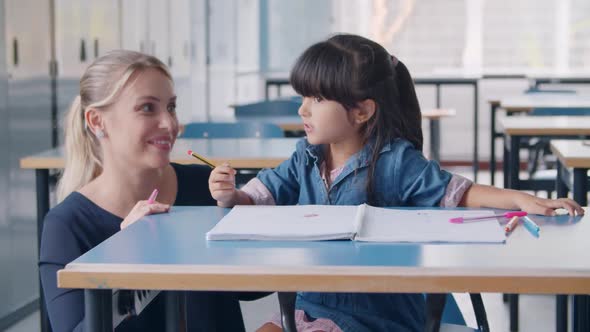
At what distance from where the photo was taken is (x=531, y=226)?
5.22ft

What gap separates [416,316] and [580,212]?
1.19ft

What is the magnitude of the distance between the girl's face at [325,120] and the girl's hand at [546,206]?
0.40 meters

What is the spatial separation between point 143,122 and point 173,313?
0.43 metres

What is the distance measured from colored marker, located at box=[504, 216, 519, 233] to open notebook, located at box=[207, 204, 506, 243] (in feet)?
0.04

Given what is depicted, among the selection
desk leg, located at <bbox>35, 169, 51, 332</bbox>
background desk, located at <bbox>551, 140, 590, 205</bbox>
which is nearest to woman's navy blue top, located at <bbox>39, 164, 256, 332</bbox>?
desk leg, located at <bbox>35, 169, 51, 332</bbox>

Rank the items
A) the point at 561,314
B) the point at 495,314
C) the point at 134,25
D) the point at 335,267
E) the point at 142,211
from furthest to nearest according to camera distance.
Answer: the point at 134,25, the point at 495,314, the point at 561,314, the point at 142,211, the point at 335,267

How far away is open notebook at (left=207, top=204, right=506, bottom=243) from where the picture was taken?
4.93 feet

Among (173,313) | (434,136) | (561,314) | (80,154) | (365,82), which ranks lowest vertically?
(561,314)

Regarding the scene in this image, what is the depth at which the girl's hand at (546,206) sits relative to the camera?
5.63 ft

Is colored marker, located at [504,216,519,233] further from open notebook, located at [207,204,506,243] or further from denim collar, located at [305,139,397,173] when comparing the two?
denim collar, located at [305,139,397,173]

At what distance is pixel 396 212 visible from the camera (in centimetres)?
174

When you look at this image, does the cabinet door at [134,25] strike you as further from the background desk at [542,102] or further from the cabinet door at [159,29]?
the background desk at [542,102]

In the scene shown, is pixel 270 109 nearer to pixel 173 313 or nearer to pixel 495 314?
pixel 495 314

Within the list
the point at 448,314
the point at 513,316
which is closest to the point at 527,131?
the point at 513,316
